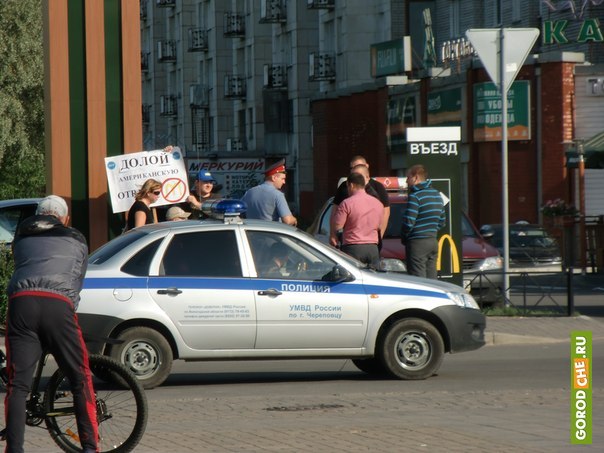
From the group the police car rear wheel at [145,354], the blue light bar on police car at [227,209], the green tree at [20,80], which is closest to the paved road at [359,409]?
the police car rear wheel at [145,354]

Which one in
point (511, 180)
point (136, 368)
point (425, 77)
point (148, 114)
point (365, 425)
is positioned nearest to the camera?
point (365, 425)

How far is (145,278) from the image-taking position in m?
12.7

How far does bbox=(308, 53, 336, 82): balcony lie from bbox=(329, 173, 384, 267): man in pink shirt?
146 feet

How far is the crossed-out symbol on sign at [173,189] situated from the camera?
17.9 meters

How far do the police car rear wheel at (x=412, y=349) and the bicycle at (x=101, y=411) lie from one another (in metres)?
4.36

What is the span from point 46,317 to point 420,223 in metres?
8.61

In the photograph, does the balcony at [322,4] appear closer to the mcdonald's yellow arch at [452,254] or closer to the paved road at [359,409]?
the mcdonald's yellow arch at [452,254]

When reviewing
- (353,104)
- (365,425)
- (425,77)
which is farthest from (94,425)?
(353,104)

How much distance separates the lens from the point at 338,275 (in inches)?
500

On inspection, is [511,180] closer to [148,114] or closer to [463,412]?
[463,412]

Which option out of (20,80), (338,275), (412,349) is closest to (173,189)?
(338,275)

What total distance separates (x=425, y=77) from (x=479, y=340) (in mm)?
33863

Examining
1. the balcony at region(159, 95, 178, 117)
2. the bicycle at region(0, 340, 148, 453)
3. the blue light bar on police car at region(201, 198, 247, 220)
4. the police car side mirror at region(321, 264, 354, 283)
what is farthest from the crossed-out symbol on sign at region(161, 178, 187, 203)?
the balcony at region(159, 95, 178, 117)

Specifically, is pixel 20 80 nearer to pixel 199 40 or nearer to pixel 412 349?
pixel 412 349
